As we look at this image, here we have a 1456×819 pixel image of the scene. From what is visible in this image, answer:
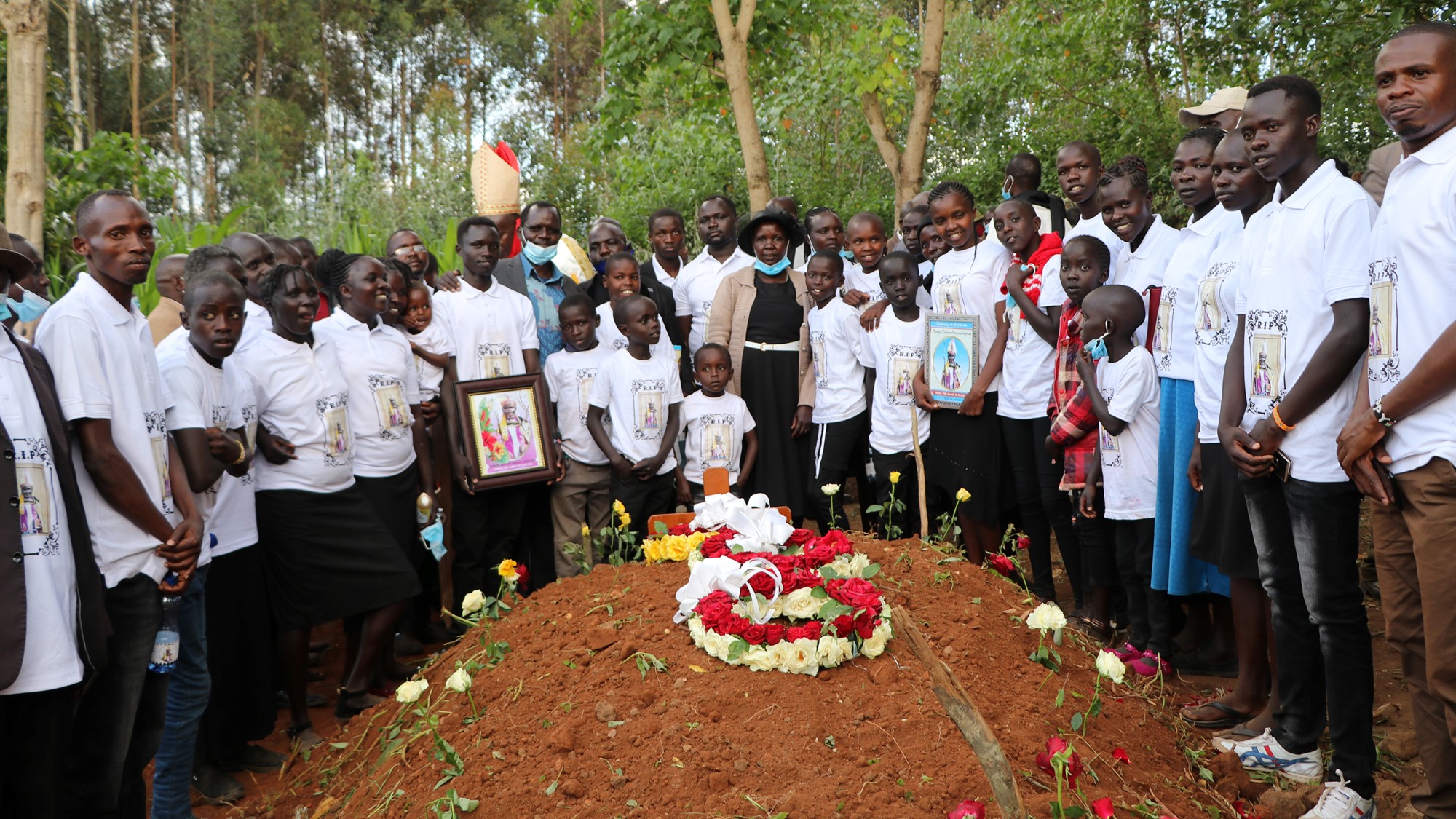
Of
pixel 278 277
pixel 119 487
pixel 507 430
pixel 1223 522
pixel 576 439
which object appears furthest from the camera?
pixel 576 439

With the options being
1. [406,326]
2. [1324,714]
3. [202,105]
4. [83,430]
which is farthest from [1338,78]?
[202,105]

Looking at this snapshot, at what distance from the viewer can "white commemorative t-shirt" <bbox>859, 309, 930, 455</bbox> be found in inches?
238

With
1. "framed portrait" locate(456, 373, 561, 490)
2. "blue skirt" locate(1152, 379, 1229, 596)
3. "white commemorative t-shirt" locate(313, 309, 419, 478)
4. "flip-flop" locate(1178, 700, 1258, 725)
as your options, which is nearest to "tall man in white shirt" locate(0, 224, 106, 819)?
"white commemorative t-shirt" locate(313, 309, 419, 478)

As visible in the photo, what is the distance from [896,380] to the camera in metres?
6.07

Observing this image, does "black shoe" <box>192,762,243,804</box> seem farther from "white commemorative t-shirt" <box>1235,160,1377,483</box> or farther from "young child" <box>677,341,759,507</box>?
"white commemorative t-shirt" <box>1235,160,1377,483</box>

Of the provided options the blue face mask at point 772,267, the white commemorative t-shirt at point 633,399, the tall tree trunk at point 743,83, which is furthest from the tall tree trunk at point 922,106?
the white commemorative t-shirt at point 633,399

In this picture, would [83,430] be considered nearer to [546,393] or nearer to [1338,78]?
[546,393]

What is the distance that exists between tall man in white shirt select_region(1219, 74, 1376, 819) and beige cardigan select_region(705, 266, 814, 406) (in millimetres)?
3025

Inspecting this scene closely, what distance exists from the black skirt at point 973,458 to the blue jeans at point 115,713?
4024 mm

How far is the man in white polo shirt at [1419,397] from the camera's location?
2.92m

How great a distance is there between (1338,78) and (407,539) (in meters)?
7.60

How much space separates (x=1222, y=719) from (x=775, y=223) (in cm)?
380

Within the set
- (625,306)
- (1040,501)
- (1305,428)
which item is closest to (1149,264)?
(1040,501)

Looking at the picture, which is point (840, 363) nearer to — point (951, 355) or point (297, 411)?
point (951, 355)
